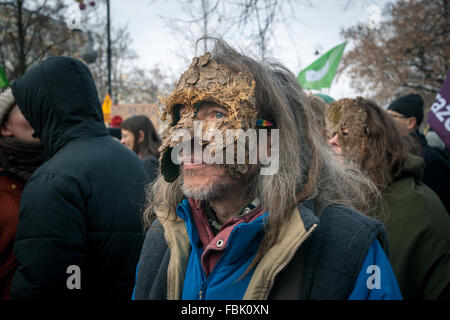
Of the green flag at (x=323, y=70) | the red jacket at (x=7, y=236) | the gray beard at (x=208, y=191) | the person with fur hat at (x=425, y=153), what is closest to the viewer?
the gray beard at (x=208, y=191)

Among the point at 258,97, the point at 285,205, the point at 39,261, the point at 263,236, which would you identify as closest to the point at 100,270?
the point at 39,261

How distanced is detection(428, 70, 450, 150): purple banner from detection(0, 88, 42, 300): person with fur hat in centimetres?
334

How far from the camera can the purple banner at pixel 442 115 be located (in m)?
3.10

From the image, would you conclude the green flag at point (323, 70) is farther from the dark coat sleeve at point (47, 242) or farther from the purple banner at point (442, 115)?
the dark coat sleeve at point (47, 242)

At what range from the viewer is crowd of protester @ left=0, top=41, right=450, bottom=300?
59.9 inches

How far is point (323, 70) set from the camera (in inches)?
240

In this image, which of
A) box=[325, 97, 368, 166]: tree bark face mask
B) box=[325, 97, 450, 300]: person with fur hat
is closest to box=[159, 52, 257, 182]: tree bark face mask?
box=[325, 97, 450, 300]: person with fur hat

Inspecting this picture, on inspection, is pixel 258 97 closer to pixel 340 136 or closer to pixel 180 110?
pixel 180 110

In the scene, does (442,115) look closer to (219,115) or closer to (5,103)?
(219,115)

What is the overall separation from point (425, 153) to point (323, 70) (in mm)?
2626

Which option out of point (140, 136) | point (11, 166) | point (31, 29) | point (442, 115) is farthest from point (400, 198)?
point (31, 29)

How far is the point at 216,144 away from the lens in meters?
1.71

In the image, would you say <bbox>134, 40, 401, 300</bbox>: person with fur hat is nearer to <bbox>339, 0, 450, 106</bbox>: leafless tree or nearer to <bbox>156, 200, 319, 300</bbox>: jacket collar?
<bbox>156, 200, 319, 300</bbox>: jacket collar

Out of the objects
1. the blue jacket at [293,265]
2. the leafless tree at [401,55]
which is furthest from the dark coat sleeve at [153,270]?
the leafless tree at [401,55]
